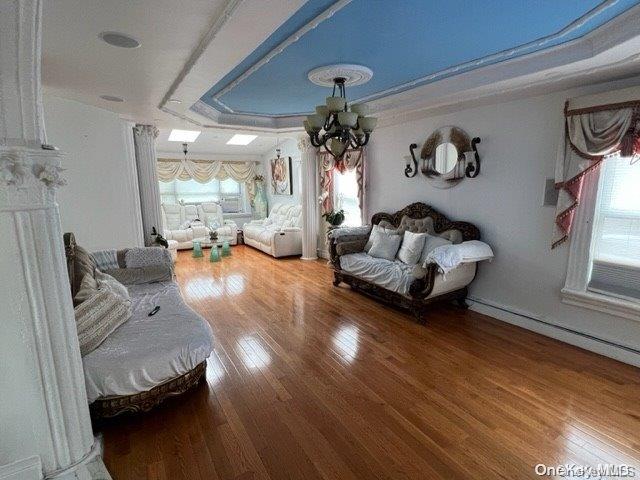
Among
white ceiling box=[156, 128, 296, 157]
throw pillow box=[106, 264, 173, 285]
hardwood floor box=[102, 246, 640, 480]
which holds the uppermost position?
white ceiling box=[156, 128, 296, 157]

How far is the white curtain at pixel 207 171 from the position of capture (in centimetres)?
780

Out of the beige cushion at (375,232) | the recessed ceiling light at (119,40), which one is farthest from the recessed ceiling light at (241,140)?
the recessed ceiling light at (119,40)

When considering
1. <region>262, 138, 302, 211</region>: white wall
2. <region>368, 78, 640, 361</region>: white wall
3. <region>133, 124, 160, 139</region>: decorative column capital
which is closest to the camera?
<region>368, 78, 640, 361</region>: white wall

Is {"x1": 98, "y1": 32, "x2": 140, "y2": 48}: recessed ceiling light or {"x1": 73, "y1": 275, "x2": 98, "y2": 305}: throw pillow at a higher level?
{"x1": 98, "y1": 32, "x2": 140, "y2": 48}: recessed ceiling light

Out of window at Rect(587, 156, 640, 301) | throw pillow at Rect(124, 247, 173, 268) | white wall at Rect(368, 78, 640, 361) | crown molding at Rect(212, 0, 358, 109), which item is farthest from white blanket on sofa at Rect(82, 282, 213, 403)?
window at Rect(587, 156, 640, 301)

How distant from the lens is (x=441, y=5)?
1.73 meters

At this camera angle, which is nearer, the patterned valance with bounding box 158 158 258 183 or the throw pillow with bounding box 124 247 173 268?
the throw pillow with bounding box 124 247 173 268

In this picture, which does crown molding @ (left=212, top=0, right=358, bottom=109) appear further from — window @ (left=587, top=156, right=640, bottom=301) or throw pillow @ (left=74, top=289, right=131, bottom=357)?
window @ (left=587, top=156, right=640, bottom=301)

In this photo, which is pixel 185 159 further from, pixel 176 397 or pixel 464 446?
pixel 464 446

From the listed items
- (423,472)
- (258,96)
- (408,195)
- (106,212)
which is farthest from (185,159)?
(423,472)

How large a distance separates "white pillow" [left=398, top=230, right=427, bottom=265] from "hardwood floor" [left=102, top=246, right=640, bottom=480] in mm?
819

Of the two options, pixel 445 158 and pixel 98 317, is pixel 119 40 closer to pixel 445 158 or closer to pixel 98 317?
pixel 98 317

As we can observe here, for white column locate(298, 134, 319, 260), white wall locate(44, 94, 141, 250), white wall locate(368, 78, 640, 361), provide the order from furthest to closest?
white column locate(298, 134, 319, 260) → white wall locate(44, 94, 141, 250) → white wall locate(368, 78, 640, 361)

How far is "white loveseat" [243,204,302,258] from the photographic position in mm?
6406
